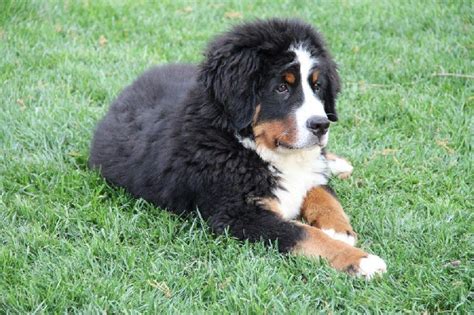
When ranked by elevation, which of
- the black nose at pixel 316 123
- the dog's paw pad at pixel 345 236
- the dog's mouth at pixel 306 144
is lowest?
the dog's paw pad at pixel 345 236

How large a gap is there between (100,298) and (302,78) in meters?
1.69

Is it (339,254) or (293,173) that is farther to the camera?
(293,173)

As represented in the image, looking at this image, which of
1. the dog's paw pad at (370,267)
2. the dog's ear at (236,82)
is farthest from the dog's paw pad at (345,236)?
the dog's ear at (236,82)

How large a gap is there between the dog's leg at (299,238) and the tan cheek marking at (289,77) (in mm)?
760

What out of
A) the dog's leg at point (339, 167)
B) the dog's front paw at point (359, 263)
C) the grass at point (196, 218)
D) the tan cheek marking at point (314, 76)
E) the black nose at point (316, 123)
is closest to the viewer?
the grass at point (196, 218)

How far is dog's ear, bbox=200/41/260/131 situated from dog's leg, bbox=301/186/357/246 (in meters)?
0.68

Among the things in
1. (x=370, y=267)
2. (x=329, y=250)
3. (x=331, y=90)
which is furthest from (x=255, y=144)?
(x=370, y=267)

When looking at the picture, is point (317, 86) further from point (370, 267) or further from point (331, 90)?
point (370, 267)

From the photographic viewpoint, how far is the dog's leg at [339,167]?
16.0ft

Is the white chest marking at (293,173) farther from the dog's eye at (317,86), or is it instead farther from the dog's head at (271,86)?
the dog's eye at (317,86)

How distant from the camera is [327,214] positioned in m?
4.14

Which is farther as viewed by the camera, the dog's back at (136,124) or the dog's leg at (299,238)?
the dog's back at (136,124)

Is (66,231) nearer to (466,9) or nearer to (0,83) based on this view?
(0,83)

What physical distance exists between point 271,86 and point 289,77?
12 cm
